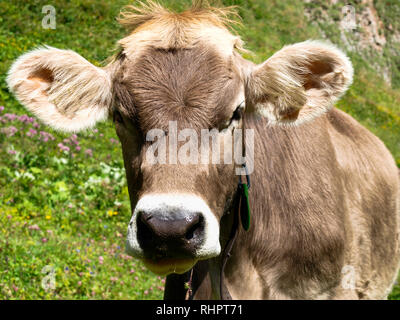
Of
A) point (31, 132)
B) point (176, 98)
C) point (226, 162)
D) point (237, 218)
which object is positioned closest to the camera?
point (176, 98)

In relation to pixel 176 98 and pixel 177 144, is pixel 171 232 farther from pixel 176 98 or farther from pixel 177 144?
pixel 176 98

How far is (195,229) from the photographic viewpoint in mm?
2664

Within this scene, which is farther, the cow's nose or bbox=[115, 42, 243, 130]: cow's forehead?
bbox=[115, 42, 243, 130]: cow's forehead

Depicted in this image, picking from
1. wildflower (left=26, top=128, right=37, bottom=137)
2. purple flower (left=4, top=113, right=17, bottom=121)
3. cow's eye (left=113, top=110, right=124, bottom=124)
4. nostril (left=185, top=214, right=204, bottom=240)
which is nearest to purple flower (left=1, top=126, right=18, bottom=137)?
wildflower (left=26, top=128, right=37, bottom=137)

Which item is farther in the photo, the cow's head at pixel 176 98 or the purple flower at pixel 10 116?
the purple flower at pixel 10 116

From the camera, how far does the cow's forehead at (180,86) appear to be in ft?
9.70

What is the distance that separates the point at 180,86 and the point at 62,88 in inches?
39.8

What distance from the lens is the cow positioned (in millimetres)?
2805

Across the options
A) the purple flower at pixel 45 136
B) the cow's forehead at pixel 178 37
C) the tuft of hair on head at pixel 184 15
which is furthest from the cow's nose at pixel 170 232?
the purple flower at pixel 45 136

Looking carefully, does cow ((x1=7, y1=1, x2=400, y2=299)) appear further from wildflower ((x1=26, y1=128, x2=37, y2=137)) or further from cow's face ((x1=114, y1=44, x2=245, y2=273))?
wildflower ((x1=26, y1=128, x2=37, y2=137))

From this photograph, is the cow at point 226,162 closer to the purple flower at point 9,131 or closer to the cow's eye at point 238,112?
the cow's eye at point 238,112

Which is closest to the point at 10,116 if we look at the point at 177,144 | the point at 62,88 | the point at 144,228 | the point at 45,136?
the point at 45,136

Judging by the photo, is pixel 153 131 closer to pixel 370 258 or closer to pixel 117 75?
pixel 117 75

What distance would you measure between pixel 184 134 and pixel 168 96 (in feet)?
0.85
